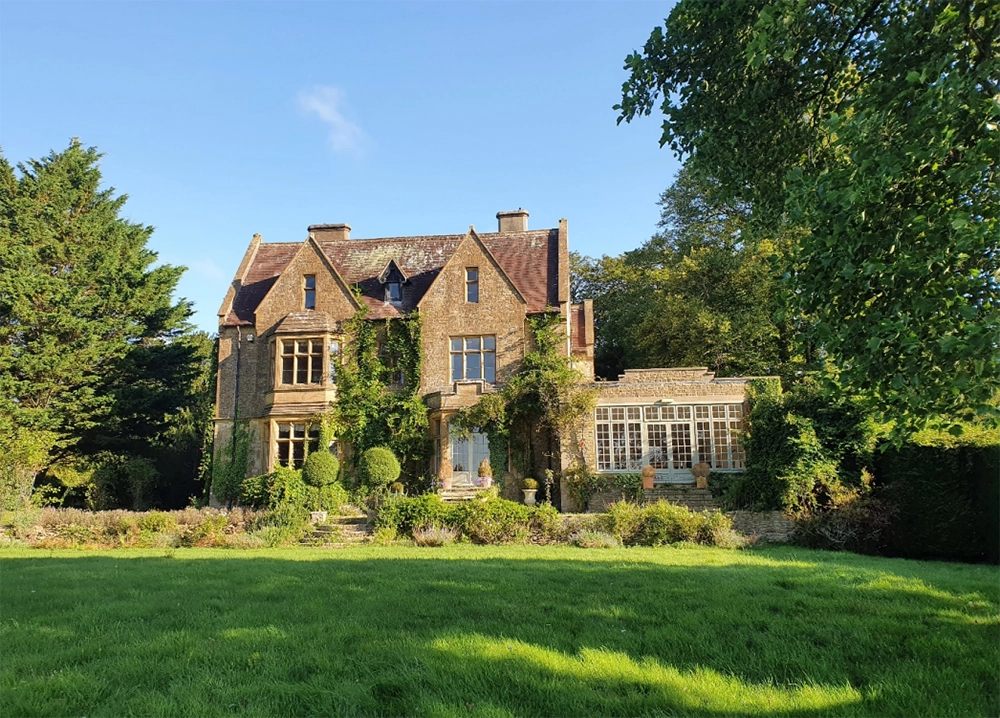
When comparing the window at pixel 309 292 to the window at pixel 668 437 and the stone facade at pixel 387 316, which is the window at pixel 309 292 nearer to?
the stone facade at pixel 387 316

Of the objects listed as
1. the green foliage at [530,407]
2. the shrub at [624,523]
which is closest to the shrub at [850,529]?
the shrub at [624,523]

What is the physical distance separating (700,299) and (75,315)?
2766 cm

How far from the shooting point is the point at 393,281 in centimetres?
2789

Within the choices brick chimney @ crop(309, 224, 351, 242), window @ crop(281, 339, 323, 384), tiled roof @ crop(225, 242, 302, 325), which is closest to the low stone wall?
window @ crop(281, 339, 323, 384)

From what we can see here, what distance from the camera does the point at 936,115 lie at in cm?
564

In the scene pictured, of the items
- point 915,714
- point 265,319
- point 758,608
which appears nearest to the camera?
point 915,714

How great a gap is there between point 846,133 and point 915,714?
478cm

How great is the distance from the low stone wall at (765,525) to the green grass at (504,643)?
5846mm

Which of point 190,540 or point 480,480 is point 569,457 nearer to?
point 480,480

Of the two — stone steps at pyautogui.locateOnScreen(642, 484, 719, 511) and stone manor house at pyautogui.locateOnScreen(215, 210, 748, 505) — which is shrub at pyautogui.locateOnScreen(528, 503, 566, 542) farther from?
stone manor house at pyautogui.locateOnScreen(215, 210, 748, 505)

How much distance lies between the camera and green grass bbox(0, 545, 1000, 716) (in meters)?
4.54

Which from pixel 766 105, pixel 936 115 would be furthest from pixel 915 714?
pixel 766 105

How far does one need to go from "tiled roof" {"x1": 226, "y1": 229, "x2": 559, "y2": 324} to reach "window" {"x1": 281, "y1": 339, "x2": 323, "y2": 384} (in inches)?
101

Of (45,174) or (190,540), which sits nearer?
(190,540)
